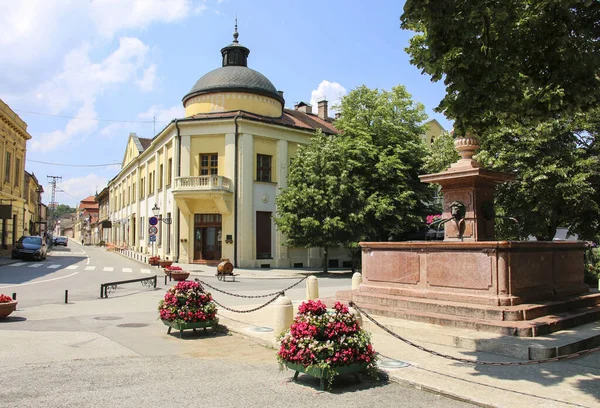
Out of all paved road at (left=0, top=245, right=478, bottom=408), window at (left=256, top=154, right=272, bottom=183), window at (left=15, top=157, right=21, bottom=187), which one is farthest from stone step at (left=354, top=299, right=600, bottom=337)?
window at (left=15, top=157, right=21, bottom=187)

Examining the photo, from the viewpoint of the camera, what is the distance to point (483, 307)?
878 cm

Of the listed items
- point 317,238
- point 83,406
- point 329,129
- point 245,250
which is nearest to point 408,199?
point 317,238

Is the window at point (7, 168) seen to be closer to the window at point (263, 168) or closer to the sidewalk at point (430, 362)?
the window at point (263, 168)

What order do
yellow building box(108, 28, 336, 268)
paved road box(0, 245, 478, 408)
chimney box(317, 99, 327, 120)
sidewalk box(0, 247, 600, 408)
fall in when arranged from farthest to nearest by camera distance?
chimney box(317, 99, 327, 120) < yellow building box(108, 28, 336, 268) < paved road box(0, 245, 478, 408) < sidewalk box(0, 247, 600, 408)

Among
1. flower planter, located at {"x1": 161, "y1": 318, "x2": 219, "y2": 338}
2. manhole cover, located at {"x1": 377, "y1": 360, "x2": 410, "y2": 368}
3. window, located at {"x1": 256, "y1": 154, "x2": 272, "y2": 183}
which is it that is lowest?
manhole cover, located at {"x1": 377, "y1": 360, "x2": 410, "y2": 368}

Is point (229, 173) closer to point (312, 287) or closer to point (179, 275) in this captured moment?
point (179, 275)

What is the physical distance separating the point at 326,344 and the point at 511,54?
530cm

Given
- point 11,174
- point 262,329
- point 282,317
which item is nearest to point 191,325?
point 262,329

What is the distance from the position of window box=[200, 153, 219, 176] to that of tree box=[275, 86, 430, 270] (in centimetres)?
731

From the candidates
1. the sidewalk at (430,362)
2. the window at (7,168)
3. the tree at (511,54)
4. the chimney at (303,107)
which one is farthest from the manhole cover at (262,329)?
the chimney at (303,107)

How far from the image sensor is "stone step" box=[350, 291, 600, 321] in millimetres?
8508

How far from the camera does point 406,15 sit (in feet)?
24.8

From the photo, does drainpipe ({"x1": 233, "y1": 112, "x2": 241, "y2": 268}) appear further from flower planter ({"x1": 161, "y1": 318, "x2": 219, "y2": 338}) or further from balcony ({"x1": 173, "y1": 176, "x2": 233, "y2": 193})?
flower planter ({"x1": 161, "y1": 318, "x2": 219, "y2": 338})

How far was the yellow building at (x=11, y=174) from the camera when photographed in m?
37.5
